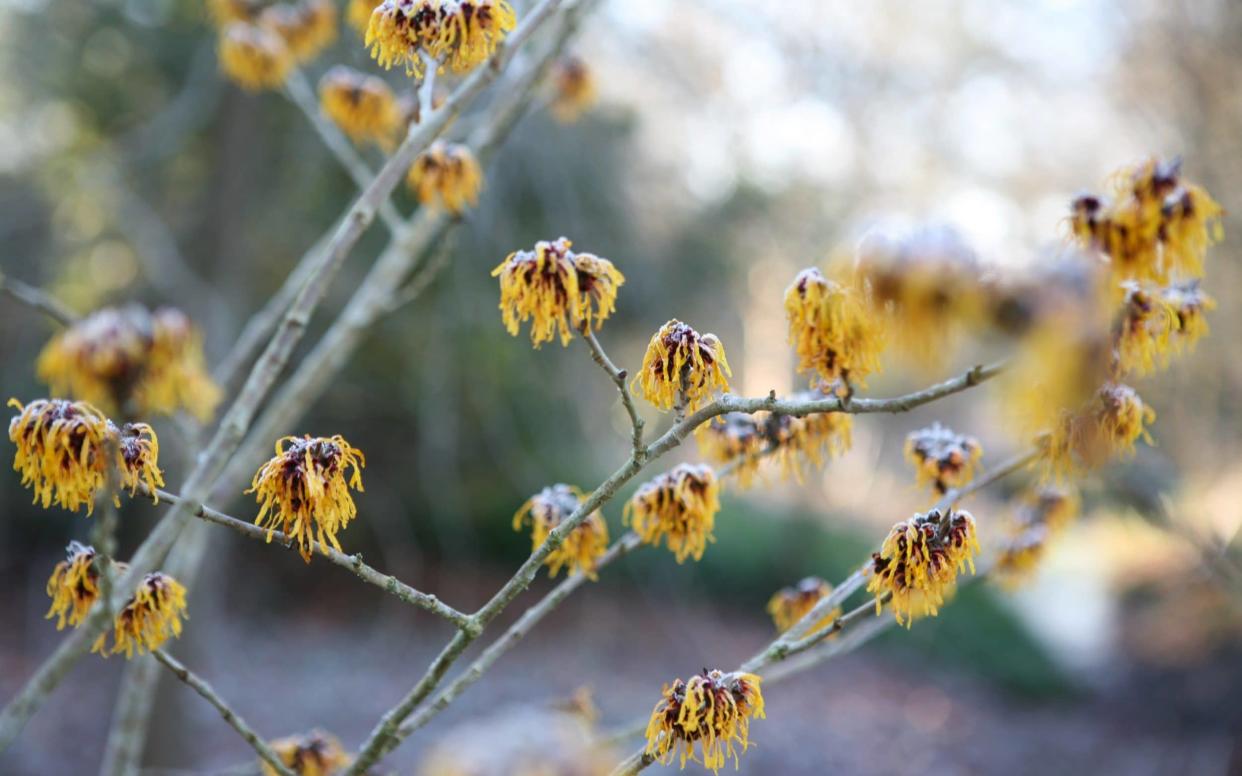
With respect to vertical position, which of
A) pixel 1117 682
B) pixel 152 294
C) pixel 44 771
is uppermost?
pixel 152 294

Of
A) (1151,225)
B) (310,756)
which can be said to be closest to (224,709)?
(310,756)

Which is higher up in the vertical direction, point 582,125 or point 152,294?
point 582,125

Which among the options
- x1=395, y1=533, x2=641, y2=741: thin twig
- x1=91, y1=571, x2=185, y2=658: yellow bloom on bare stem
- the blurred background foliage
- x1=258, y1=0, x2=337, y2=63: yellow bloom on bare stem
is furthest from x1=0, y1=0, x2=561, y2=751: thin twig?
the blurred background foliage

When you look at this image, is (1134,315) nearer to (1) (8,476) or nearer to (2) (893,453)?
(1) (8,476)

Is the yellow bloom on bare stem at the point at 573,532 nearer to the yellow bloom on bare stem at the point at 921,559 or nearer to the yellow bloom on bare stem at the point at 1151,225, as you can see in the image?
the yellow bloom on bare stem at the point at 921,559

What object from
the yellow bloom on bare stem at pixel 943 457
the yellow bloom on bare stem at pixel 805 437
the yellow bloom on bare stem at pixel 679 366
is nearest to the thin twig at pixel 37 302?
the yellow bloom on bare stem at pixel 679 366

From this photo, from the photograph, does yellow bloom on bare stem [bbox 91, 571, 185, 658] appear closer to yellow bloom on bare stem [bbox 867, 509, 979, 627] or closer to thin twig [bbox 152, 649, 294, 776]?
thin twig [bbox 152, 649, 294, 776]

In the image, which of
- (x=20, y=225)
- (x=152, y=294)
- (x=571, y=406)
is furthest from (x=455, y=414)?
(x=20, y=225)

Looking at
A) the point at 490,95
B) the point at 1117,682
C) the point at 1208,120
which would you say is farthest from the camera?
the point at 1117,682
